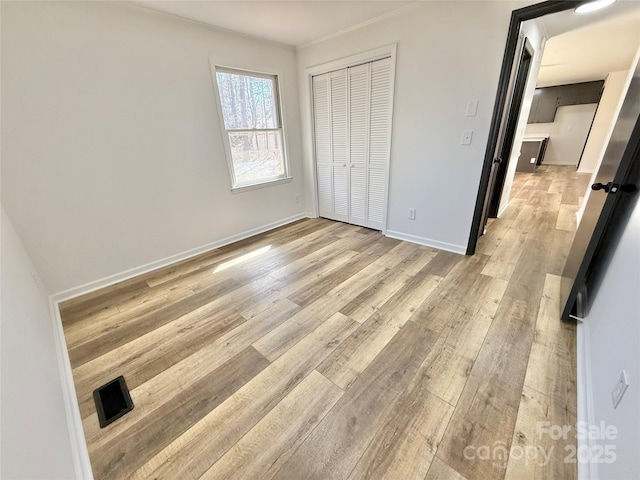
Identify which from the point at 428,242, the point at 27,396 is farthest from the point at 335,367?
the point at 428,242

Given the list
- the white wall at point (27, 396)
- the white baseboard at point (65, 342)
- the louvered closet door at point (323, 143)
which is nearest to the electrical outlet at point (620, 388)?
the white wall at point (27, 396)

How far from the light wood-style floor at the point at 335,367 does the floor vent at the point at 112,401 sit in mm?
42

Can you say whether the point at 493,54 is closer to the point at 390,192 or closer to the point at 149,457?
the point at 390,192

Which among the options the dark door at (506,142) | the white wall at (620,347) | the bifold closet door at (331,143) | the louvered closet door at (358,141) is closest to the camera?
the white wall at (620,347)

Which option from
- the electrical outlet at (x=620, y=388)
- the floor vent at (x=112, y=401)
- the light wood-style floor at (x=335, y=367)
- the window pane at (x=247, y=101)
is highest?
the window pane at (x=247, y=101)

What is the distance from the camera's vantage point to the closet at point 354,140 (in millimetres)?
2961

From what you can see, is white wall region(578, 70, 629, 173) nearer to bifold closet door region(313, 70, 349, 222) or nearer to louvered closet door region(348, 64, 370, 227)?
louvered closet door region(348, 64, 370, 227)

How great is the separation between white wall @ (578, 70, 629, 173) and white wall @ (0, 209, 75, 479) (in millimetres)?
8886

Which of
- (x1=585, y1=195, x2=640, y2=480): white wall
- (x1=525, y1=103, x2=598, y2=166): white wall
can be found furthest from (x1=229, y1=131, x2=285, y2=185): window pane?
(x1=525, y1=103, x2=598, y2=166): white wall

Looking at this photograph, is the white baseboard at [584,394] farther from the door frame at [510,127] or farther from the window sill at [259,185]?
the window sill at [259,185]

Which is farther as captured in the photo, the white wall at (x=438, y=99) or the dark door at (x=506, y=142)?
the dark door at (x=506, y=142)

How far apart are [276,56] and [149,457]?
3850mm

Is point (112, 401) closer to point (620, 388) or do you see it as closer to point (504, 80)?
point (620, 388)

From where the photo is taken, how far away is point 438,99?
2.52m
